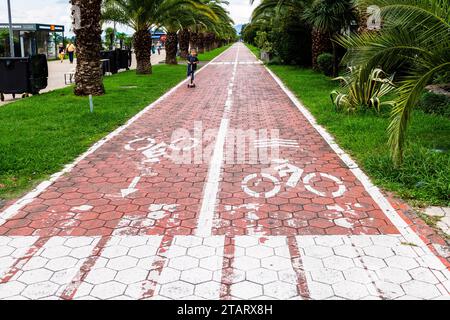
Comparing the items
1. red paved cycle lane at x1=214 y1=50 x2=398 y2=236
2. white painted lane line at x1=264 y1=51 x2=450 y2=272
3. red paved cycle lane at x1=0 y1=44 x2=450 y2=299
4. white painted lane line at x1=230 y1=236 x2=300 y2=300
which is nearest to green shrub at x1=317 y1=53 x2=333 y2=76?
white painted lane line at x1=264 y1=51 x2=450 y2=272

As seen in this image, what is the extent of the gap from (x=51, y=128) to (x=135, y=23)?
15.9m

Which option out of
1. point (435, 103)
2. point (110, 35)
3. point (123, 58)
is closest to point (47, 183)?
point (435, 103)

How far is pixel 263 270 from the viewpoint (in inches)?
168

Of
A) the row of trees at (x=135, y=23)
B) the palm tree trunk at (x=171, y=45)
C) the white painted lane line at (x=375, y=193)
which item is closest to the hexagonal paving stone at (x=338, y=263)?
the white painted lane line at (x=375, y=193)

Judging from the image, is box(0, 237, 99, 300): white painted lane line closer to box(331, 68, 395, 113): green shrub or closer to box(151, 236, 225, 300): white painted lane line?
box(151, 236, 225, 300): white painted lane line

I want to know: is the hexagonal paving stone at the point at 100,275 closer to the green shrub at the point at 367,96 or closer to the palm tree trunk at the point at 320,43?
the green shrub at the point at 367,96

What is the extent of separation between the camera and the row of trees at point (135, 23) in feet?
51.4

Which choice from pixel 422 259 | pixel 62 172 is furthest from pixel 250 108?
pixel 422 259

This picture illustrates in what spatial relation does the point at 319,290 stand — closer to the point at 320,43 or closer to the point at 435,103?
the point at 435,103

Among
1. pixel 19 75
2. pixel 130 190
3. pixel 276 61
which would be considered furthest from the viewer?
pixel 276 61

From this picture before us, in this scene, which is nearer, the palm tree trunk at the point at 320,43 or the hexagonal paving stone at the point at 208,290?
the hexagonal paving stone at the point at 208,290

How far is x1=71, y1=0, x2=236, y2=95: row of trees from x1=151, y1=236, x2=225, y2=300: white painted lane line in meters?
11.8

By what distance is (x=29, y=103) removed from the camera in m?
14.2
